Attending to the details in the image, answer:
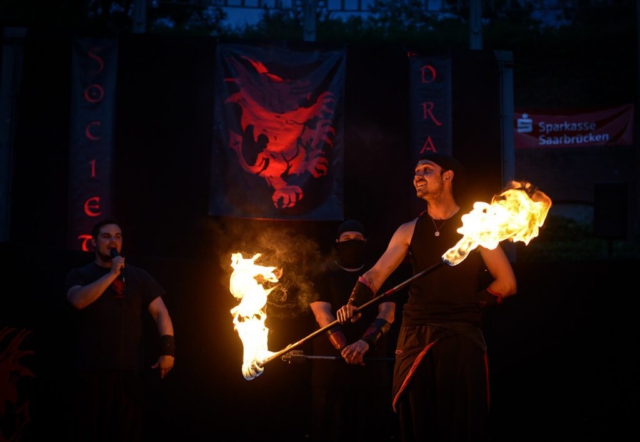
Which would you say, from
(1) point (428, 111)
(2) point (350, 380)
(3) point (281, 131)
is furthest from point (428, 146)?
(2) point (350, 380)

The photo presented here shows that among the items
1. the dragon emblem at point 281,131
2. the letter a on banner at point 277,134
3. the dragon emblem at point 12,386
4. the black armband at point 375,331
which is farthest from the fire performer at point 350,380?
the dragon emblem at point 12,386

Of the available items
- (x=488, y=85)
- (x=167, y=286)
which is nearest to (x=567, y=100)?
(x=488, y=85)

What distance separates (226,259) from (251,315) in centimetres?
201

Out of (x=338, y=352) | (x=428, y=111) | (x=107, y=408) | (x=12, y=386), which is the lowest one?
(x=107, y=408)

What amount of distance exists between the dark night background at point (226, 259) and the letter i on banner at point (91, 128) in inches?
4.0

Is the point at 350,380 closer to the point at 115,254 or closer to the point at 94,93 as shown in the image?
the point at 115,254

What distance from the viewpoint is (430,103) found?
759 cm

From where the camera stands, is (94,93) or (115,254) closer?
(115,254)

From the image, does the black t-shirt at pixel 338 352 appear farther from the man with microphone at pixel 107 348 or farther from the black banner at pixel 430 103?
the black banner at pixel 430 103

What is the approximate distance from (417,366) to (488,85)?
4.56 m

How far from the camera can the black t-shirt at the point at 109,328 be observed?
5.08m

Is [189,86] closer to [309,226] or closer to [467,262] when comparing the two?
[309,226]

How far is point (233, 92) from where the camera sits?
747cm

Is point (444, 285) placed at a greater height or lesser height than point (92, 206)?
lesser
